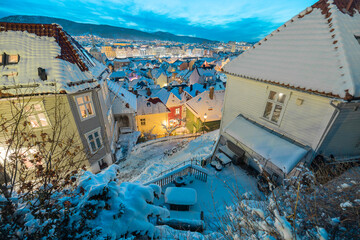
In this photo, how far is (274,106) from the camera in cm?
786

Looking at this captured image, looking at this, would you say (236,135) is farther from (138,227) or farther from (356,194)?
(138,227)

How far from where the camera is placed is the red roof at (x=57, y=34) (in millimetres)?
8962

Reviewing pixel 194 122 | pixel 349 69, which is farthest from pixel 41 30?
pixel 194 122

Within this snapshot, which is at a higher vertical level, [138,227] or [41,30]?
[41,30]

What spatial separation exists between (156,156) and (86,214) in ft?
44.7

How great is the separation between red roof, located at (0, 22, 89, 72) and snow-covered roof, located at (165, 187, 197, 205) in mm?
9414

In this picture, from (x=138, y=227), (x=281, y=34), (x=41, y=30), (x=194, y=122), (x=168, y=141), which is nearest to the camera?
(x=138, y=227)

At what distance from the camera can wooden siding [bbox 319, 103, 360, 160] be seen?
6070mm

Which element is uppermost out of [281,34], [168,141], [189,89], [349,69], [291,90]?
[281,34]

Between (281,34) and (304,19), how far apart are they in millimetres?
1004

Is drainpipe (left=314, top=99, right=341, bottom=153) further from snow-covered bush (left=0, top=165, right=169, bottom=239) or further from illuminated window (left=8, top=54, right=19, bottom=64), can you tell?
illuminated window (left=8, top=54, right=19, bottom=64)

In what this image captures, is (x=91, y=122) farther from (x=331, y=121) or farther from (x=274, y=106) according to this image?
(x=331, y=121)

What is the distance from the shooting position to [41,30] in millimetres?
9469

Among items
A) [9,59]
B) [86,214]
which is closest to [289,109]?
[86,214]
